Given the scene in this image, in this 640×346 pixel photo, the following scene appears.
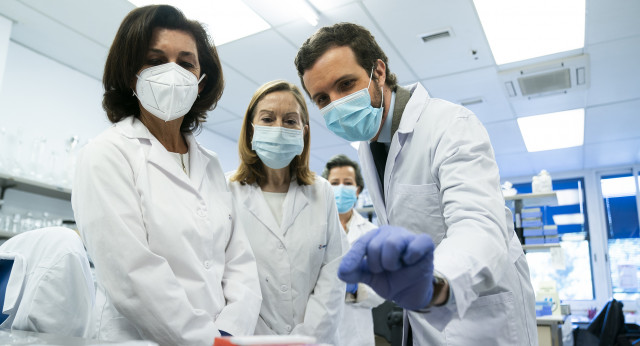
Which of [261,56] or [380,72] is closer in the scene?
[380,72]

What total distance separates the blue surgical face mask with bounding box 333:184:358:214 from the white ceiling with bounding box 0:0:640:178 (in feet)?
3.70

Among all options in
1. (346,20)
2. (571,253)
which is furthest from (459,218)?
(571,253)

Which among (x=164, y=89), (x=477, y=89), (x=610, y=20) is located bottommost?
(x=164, y=89)

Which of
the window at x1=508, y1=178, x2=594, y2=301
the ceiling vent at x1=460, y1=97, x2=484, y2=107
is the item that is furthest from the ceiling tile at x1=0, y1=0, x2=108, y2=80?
the window at x1=508, y1=178, x2=594, y2=301

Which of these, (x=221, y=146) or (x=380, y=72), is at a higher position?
(x=221, y=146)

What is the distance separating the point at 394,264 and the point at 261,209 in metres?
1.01

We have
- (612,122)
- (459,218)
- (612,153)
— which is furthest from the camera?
(612,153)

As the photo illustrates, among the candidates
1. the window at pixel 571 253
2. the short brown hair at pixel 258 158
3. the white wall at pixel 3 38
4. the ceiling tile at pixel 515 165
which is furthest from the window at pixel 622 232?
the white wall at pixel 3 38

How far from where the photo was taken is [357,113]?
125cm

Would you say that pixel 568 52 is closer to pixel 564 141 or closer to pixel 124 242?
pixel 564 141

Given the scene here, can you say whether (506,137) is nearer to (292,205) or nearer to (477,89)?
(477,89)

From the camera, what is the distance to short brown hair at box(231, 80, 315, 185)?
1.66 m

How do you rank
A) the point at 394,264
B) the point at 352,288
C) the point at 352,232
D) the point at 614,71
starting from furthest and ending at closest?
1. the point at 614,71
2. the point at 352,232
3. the point at 352,288
4. the point at 394,264

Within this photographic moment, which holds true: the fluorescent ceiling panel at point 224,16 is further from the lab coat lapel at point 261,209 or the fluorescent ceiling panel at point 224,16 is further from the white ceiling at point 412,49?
the lab coat lapel at point 261,209
